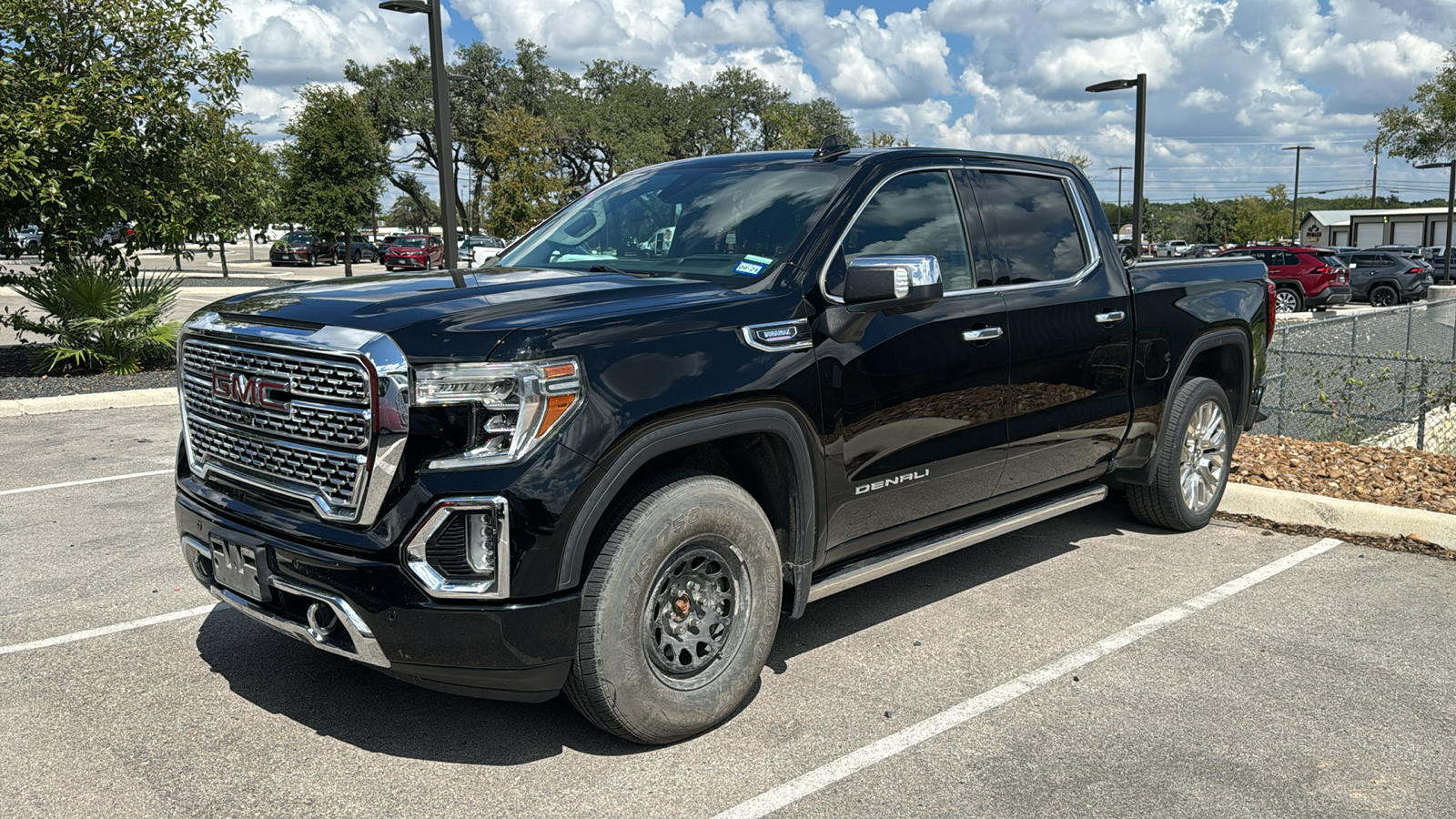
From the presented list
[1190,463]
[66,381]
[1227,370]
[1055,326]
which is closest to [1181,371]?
[1190,463]

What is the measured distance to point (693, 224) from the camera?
4.55m

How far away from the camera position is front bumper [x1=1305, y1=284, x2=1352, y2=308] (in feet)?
95.6

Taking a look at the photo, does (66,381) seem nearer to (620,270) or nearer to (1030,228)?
(620,270)

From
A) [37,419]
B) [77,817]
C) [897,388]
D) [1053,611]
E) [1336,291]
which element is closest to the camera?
[77,817]

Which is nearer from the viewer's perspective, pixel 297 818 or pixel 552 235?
pixel 297 818

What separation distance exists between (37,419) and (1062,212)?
9.45 meters

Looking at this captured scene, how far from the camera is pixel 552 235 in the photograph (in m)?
5.10

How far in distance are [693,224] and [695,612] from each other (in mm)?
1642

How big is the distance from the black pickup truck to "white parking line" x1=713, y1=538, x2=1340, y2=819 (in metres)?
0.44

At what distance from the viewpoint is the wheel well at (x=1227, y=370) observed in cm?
642

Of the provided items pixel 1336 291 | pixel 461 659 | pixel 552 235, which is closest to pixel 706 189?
pixel 552 235

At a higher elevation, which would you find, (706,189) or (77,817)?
(706,189)

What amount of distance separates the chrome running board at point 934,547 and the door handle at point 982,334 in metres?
0.84

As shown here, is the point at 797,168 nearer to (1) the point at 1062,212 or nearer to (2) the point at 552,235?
(2) the point at 552,235
